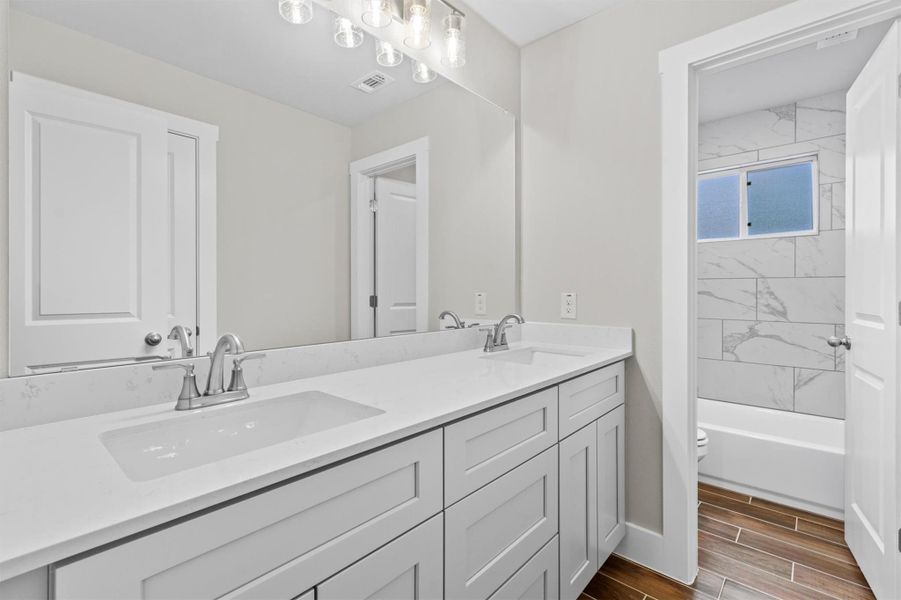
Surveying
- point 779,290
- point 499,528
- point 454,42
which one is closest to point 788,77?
point 779,290

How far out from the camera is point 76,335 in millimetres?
964

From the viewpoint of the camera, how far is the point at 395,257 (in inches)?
65.1

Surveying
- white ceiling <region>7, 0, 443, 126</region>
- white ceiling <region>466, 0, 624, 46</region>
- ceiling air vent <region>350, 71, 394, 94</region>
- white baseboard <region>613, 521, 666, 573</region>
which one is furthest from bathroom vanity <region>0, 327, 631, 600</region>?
white ceiling <region>466, 0, 624, 46</region>

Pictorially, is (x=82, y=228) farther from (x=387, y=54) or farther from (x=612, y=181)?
(x=612, y=181)

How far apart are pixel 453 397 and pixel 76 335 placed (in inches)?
33.1

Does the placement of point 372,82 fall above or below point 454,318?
above

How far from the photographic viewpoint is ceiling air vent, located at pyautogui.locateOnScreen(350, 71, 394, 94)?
1505 mm

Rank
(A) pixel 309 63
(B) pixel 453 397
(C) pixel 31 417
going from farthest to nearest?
(A) pixel 309 63 < (B) pixel 453 397 < (C) pixel 31 417

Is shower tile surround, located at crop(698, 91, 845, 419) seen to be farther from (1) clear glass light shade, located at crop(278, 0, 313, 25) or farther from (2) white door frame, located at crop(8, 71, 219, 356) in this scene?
(2) white door frame, located at crop(8, 71, 219, 356)

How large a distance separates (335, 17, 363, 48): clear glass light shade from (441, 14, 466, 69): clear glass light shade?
17.0 inches

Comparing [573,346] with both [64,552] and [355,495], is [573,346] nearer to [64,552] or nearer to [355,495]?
[355,495]

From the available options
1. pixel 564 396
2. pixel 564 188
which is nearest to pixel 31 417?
pixel 564 396

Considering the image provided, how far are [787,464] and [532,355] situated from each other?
151cm

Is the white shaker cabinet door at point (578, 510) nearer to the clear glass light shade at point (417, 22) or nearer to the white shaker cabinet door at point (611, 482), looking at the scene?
the white shaker cabinet door at point (611, 482)
